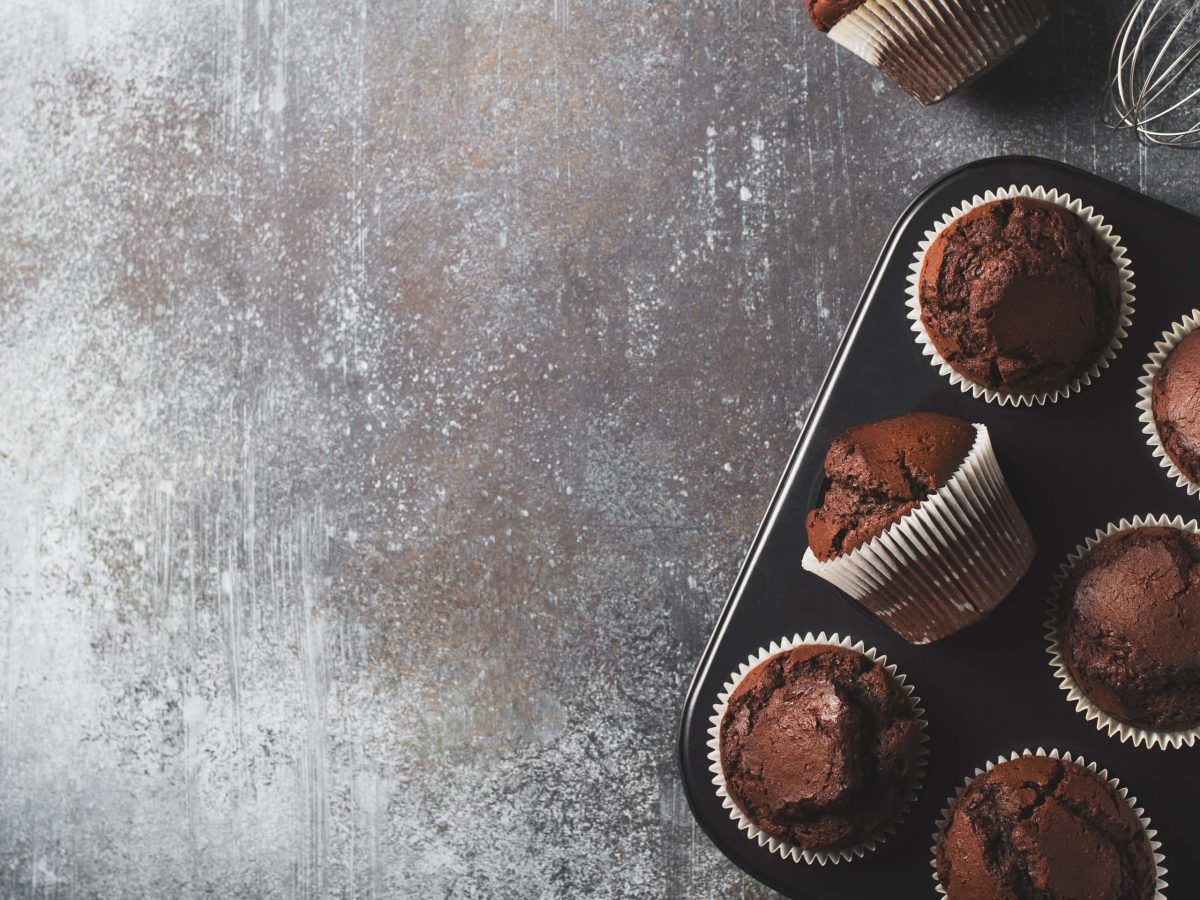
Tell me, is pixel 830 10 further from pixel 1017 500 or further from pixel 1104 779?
pixel 1104 779

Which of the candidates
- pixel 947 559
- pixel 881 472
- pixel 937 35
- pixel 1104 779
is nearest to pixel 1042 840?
pixel 1104 779

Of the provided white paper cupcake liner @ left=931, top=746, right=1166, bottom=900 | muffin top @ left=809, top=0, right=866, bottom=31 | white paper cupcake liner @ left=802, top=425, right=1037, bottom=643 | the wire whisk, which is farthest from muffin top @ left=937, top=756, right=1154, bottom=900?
muffin top @ left=809, top=0, right=866, bottom=31

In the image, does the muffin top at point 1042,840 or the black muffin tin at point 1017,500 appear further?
the black muffin tin at point 1017,500

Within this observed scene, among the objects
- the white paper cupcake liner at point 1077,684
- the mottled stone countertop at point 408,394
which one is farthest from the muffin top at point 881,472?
the mottled stone countertop at point 408,394

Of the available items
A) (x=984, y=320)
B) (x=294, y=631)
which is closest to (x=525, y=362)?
(x=294, y=631)

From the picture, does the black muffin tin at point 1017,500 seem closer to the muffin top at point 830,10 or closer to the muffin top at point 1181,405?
the muffin top at point 1181,405

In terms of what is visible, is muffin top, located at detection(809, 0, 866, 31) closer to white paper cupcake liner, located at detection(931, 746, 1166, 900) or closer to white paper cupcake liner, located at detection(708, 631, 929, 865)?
white paper cupcake liner, located at detection(708, 631, 929, 865)

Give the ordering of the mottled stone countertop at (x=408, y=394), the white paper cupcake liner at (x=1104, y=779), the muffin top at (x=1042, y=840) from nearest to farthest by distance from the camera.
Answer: the muffin top at (x=1042, y=840), the white paper cupcake liner at (x=1104, y=779), the mottled stone countertop at (x=408, y=394)
